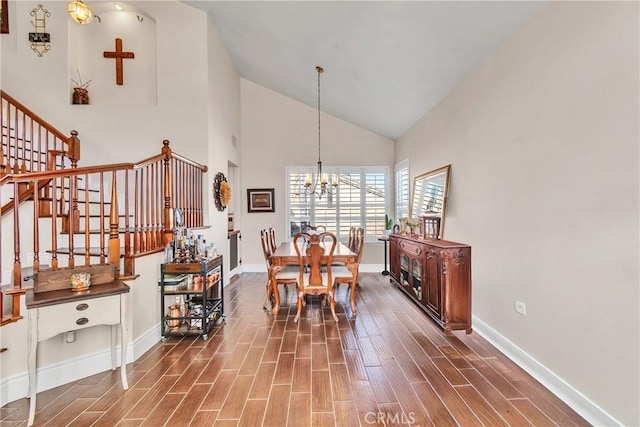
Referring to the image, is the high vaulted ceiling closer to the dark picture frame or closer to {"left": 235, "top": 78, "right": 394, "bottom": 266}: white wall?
{"left": 235, "top": 78, "right": 394, "bottom": 266}: white wall

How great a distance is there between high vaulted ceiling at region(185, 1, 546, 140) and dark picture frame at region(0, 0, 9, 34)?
2730 mm

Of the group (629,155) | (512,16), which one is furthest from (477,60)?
(629,155)

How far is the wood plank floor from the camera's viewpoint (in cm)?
179

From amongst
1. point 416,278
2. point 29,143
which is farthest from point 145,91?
point 416,278

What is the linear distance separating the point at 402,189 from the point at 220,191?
11.2 feet

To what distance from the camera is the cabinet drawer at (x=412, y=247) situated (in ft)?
11.6

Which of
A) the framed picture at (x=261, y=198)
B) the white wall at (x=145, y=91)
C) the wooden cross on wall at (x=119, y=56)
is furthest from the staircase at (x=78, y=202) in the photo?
the framed picture at (x=261, y=198)

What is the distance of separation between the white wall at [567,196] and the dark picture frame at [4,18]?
21.0ft

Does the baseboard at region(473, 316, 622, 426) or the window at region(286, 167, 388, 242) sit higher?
the window at region(286, 167, 388, 242)

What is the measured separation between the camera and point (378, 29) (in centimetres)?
303

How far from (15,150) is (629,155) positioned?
5941 millimetres

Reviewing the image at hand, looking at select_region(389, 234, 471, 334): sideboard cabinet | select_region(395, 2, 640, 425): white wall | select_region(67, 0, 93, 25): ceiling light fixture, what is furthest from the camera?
select_region(389, 234, 471, 334): sideboard cabinet

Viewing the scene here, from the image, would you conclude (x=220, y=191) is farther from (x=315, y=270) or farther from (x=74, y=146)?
(x=315, y=270)

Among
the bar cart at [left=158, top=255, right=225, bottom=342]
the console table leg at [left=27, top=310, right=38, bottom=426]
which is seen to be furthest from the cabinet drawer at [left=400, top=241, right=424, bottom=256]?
the console table leg at [left=27, top=310, right=38, bottom=426]
